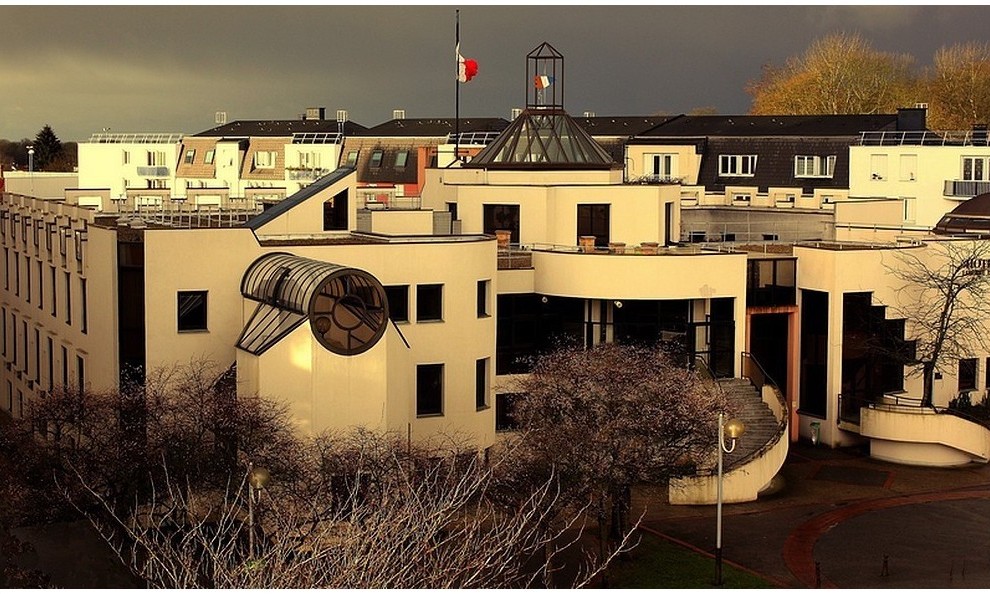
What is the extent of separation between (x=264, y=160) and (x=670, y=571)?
67173 millimetres

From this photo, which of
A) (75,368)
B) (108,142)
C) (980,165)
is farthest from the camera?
(108,142)

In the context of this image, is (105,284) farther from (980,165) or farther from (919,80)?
(919,80)

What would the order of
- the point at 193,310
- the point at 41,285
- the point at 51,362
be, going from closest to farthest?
the point at 193,310, the point at 51,362, the point at 41,285

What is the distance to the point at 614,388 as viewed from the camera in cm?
3869

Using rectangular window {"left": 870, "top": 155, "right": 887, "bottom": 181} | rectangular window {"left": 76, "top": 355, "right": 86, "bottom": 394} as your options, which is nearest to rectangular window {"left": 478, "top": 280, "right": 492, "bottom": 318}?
rectangular window {"left": 76, "top": 355, "right": 86, "bottom": 394}

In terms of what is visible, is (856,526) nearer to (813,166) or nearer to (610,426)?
(610,426)

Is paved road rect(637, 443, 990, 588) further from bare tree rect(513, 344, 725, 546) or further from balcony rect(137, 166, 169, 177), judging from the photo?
balcony rect(137, 166, 169, 177)

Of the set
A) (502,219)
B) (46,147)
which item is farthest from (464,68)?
(46,147)

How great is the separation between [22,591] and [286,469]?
813 cm

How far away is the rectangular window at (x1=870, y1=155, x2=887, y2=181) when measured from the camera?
255ft

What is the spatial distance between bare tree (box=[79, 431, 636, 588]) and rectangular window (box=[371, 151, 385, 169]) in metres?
56.2

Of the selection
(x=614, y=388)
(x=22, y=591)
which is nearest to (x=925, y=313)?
(x=614, y=388)

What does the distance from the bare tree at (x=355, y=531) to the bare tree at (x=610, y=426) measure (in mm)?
986

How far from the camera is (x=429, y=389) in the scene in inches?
1789
